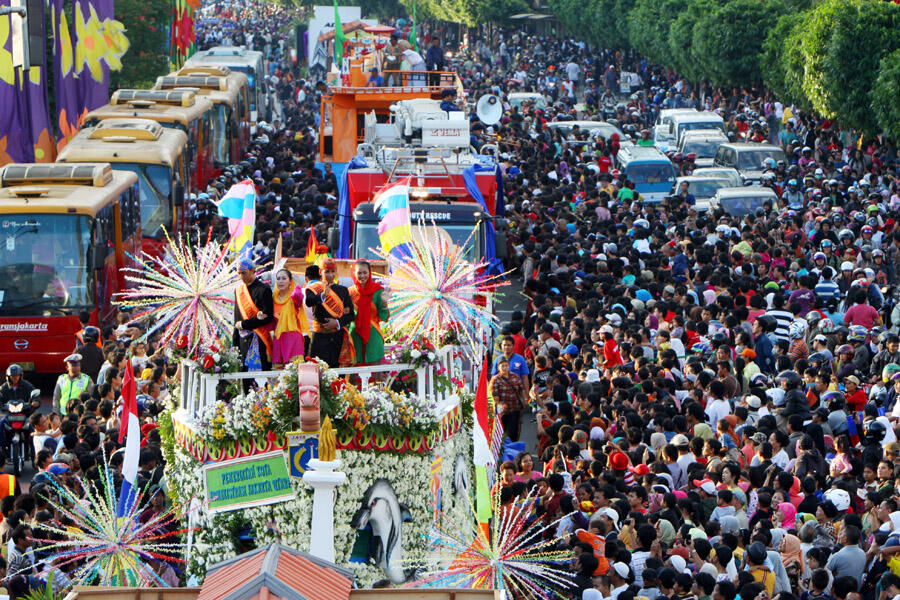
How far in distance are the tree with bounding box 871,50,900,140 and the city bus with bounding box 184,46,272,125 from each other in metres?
20.5

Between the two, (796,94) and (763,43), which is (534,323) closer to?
(796,94)

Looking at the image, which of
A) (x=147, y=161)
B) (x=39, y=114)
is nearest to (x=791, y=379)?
(x=147, y=161)

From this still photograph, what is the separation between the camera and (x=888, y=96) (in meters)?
33.7

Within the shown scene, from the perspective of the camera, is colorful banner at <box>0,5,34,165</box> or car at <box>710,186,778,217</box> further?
car at <box>710,186,778,217</box>

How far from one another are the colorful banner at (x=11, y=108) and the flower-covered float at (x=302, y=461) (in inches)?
719

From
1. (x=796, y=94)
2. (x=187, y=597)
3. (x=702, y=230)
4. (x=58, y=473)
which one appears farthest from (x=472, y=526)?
(x=796, y=94)

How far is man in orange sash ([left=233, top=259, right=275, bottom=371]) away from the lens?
501 inches

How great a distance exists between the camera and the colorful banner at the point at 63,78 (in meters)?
33.6

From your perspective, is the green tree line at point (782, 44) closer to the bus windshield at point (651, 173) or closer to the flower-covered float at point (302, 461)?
the bus windshield at point (651, 173)

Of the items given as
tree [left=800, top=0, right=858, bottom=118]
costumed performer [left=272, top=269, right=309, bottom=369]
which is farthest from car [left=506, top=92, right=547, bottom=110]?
costumed performer [left=272, top=269, right=309, bottom=369]

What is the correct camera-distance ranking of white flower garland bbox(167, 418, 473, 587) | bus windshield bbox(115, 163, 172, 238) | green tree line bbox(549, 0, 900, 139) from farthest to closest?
green tree line bbox(549, 0, 900, 139) < bus windshield bbox(115, 163, 172, 238) < white flower garland bbox(167, 418, 473, 587)

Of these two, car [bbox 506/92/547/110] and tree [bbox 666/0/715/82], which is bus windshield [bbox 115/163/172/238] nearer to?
car [bbox 506/92/547/110]

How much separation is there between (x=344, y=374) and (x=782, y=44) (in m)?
34.7

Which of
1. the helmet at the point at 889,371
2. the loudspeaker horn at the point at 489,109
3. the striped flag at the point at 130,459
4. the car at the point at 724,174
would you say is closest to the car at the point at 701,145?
the car at the point at 724,174
